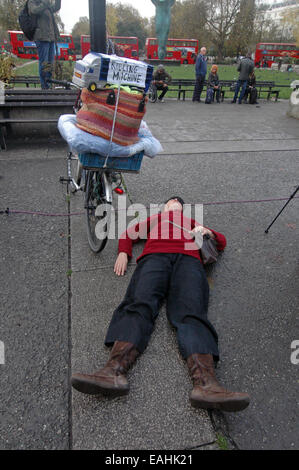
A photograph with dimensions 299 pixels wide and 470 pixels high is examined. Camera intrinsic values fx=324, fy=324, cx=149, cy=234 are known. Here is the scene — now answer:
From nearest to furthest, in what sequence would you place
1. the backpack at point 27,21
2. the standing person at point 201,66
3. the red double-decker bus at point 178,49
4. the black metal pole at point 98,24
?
the black metal pole at point 98,24, the backpack at point 27,21, the standing person at point 201,66, the red double-decker bus at point 178,49

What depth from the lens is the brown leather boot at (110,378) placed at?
1835 millimetres

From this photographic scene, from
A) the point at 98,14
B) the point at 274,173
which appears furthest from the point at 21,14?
the point at 274,173

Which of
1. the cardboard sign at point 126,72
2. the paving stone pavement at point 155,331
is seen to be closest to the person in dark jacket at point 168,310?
the paving stone pavement at point 155,331

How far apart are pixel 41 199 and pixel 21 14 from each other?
5.68m

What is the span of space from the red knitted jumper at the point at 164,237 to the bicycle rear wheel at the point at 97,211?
0.24 metres

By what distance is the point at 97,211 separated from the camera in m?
3.15

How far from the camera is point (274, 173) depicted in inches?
226

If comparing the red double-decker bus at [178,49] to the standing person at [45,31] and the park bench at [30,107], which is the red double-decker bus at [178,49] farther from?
the park bench at [30,107]

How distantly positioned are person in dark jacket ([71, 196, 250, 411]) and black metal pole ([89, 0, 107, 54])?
2.86 m

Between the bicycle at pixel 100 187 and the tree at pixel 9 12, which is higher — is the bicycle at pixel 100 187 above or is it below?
below

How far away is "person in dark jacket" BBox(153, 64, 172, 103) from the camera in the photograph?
534 inches

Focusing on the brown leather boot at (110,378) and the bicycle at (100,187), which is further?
the bicycle at (100,187)

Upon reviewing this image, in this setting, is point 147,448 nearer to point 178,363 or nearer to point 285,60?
point 178,363

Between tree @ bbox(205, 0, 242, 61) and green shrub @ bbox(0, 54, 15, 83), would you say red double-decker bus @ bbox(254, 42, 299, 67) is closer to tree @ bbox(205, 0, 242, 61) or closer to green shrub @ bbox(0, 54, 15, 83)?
tree @ bbox(205, 0, 242, 61)
